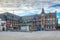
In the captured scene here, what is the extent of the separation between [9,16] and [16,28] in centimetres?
27

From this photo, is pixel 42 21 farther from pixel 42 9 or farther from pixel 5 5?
pixel 5 5

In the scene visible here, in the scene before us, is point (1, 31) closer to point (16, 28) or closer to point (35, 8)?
point (16, 28)

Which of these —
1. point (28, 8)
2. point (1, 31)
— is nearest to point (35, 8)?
point (28, 8)

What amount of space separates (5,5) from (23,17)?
421 millimetres

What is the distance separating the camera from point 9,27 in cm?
279

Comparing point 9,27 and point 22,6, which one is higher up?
point 22,6

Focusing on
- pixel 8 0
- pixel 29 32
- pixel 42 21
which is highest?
pixel 8 0

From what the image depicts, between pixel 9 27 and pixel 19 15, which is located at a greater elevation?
pixel 19 15

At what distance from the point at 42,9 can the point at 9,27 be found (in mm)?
727

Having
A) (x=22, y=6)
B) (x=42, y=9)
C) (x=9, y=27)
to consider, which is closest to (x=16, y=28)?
(x=9, y=27)

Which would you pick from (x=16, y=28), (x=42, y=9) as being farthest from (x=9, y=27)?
(x=42, y=9)

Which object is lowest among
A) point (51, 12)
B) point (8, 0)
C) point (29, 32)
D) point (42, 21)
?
point (29, 32)

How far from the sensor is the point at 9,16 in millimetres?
2797

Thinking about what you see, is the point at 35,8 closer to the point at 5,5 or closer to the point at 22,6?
the point at 22,6
